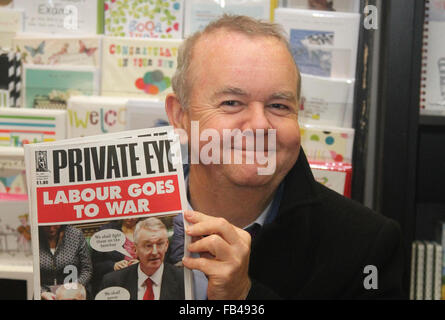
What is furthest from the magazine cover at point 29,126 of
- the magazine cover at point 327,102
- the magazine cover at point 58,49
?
the magazine cover at point 327,102

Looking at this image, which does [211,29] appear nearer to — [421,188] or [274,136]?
[274,136]

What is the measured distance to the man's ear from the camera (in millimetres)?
1085

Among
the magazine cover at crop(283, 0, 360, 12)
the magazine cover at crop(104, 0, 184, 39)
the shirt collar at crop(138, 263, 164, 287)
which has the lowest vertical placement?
the shirt collar at crop(138, 263, 164, 287)

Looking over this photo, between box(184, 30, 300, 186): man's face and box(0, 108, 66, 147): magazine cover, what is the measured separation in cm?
35

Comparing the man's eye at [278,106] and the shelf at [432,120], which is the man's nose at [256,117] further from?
the shelf at [432,120]

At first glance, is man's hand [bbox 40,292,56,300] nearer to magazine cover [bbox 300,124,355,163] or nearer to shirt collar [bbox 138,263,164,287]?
shirt collar [bbox 138,263,164,287]

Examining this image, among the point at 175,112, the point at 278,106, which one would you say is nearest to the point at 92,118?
the point at 175,112

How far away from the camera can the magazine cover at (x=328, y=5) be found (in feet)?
4.09

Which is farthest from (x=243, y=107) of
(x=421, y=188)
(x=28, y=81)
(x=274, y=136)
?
(x=421, y=188)

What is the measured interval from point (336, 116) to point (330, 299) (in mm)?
438

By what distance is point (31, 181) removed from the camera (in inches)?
38.8

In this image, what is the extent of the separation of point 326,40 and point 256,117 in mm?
353

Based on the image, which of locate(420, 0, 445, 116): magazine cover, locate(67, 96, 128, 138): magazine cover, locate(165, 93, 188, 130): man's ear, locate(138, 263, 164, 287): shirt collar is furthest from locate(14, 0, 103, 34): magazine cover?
locate(420, 0, 445, 116): magazine cover
